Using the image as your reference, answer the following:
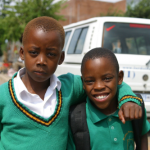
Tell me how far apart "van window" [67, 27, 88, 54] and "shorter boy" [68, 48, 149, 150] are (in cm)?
266

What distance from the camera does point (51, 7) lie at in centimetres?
1251

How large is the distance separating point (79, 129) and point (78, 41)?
3197 mm

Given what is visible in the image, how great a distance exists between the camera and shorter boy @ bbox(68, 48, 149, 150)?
141cm

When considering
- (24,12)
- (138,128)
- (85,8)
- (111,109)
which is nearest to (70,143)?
(111,109)

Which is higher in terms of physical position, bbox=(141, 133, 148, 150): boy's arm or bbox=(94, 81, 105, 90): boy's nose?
bbox=(94, 81, 105, 90): boy's nose

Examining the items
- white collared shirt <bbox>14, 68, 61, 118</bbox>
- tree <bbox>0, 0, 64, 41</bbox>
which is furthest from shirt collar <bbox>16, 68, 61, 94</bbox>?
tree <bbox>0, 0, 64, 41</bbox>

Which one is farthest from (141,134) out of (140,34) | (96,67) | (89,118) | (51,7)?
(51,7)

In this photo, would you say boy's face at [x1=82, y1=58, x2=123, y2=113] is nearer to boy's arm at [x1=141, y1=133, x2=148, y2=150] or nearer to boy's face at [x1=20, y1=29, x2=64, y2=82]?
boy's face at [x1=20, y1=29, x2=64, y2=82]

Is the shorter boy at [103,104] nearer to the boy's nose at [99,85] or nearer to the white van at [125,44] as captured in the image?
the boy's nose at [99,85]

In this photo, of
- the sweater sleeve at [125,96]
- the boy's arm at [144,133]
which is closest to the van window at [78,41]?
the sweater sleeve at [125,96]

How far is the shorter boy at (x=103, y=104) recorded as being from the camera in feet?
4.63

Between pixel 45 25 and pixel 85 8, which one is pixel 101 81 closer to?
pixel 45 25

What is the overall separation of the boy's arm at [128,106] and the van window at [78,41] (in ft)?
8.77

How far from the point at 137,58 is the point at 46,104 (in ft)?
8.42
